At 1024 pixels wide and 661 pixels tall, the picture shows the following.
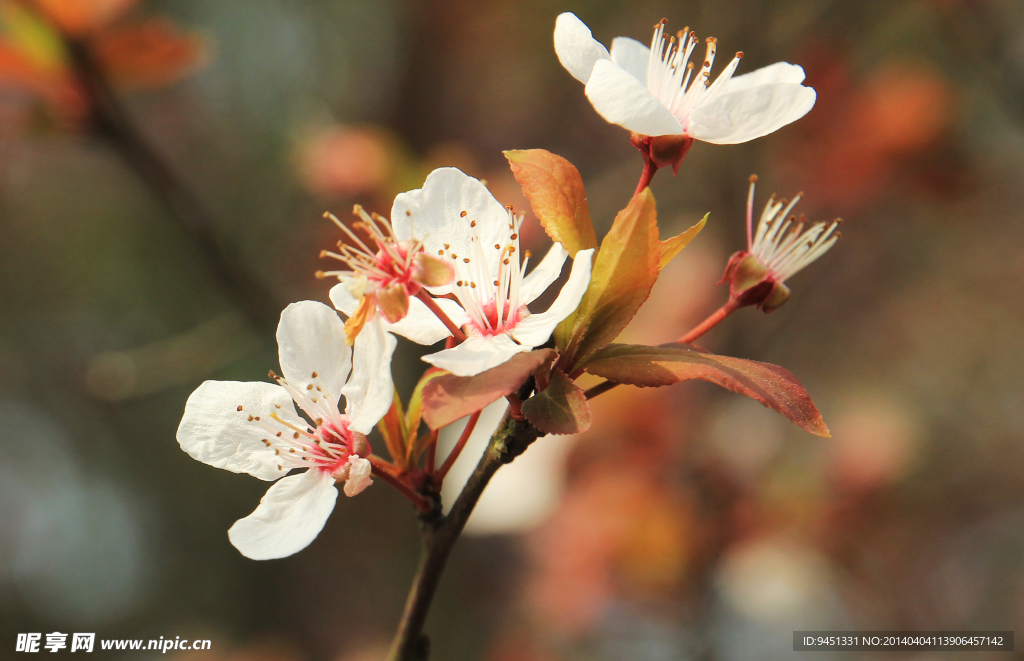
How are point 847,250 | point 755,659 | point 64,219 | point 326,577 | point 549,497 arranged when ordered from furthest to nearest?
1. point 64,219
2. point 326,577
3. point 847,250
4. point 549,497
5. point 755,659

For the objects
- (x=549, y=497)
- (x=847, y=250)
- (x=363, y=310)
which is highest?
(x=847, y=250)

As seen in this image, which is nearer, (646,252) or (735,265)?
(646,252)

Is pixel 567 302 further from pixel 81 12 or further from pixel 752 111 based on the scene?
pixel 81 12

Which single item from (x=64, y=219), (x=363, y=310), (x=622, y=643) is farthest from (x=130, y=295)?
(x=363, y=310)

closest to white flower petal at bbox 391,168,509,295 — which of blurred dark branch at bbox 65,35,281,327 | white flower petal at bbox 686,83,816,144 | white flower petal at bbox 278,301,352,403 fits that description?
white flower petal at bbox 278,301,352,403

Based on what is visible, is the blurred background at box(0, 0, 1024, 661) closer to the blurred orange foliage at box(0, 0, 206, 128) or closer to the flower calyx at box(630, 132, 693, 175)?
the blurred orange foliage at box(0, 0, 206, 128)

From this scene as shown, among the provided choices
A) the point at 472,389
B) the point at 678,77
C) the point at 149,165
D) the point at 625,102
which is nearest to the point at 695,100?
the point at 678,77

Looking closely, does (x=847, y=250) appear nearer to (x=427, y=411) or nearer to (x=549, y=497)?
(x=549, y=497)
